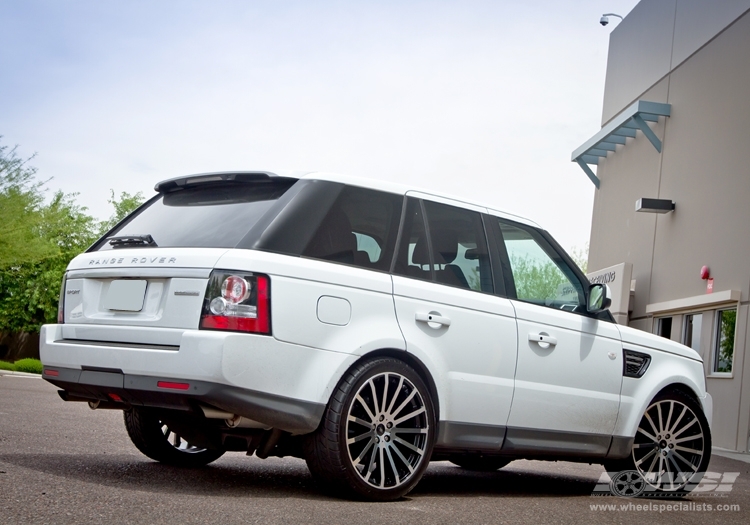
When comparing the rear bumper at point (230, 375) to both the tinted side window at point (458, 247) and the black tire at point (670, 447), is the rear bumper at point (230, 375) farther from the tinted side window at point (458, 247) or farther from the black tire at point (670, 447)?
the black tire at point (670, 447)

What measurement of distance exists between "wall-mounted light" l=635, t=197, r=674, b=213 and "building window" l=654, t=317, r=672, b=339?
2.67 metres

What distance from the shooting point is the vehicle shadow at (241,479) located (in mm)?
5109

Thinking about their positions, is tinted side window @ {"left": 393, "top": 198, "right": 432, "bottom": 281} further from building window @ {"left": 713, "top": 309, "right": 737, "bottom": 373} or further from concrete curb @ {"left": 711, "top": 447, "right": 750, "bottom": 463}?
building window @ {"left": 713, "top": 309, "right": 737, "bottom": 373}

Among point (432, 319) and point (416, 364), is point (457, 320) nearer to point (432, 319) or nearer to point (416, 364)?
point (432, 319)

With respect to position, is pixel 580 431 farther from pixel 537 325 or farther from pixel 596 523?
pixel 596 523

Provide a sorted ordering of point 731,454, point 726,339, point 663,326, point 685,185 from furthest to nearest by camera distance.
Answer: point 663,326
point 685,185
point 726,339
point 731,454

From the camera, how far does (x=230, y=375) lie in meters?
4.56

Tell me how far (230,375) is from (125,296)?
35.3 inches

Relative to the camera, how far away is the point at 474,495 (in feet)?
19.6

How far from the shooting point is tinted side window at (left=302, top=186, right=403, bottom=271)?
16.8 ft

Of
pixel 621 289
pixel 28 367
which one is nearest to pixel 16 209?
pixel 28 367

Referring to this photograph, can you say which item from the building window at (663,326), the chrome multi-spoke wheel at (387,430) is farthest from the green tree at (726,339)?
the chrome multi-spoke wheel at (387,430)

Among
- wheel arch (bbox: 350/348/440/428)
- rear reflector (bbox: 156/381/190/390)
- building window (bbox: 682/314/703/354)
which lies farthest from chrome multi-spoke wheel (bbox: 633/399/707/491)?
building window (bbox: 682/314/703/354)

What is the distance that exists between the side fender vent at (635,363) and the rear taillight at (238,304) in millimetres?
3116
